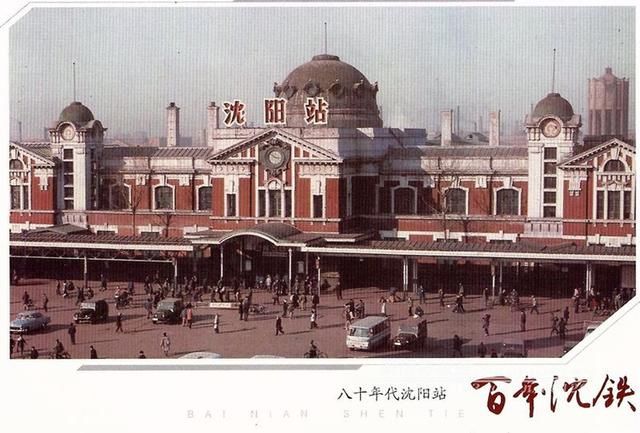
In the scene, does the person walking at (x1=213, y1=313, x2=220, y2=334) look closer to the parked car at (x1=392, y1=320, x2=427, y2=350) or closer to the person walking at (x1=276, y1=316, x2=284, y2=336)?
the person walking at (x1=276, y1=316, x2=284, y2=336)

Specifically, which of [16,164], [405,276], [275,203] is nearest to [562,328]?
[405,276]

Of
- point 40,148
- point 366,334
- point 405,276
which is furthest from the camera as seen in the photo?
point 40,148

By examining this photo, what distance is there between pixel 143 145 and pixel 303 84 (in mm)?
6363

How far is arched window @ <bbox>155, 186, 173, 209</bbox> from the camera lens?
37656 millimetres

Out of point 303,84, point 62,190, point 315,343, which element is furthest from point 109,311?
point 303,84

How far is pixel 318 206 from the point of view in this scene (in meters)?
33.4

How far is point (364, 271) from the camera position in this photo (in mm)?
31922

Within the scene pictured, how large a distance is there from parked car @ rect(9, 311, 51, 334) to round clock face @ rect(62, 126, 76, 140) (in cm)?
1202

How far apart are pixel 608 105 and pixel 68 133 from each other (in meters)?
19.0

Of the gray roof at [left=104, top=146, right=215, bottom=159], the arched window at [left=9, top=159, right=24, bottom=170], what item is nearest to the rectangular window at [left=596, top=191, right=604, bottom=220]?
the gray roof at [left=104, top=146, right=215, bottom=159]

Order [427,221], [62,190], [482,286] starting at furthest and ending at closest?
[62,190] < [427,221] < [482,286]

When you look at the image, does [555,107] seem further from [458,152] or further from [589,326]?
[589,326]

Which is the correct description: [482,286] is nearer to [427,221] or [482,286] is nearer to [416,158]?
[427,221]

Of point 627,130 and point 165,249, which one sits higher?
point 627,130
